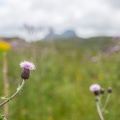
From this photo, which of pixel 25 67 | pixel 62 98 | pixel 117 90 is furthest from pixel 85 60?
pixel 25 67

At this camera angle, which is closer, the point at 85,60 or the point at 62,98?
the point at 62,98

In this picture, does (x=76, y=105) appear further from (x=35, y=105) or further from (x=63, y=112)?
(x=35, y=105)

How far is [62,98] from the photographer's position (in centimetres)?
755

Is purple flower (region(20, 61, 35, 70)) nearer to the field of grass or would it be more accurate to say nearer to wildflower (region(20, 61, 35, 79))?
wildflower (region(20, 61, 35, 79))

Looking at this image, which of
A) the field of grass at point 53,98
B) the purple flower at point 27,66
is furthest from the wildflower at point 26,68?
the field of grass at point 53,98

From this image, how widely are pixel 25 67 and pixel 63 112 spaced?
5.12m

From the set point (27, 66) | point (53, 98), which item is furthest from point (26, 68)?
point (53, 98)

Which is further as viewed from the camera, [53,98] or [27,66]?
[53,98]

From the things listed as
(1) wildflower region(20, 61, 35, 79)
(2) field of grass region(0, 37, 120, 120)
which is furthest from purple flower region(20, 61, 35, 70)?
(2) field of grass region(0, 37, 120, 120)

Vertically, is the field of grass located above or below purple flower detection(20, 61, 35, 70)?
above

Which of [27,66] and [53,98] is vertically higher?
[53,98]

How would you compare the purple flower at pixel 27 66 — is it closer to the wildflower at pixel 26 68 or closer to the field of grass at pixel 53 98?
the wildflower at pixel 26 68

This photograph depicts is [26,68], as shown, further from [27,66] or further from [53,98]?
[53,98]

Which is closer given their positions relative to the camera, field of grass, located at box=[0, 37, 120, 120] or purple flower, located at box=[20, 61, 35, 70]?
purple flower, located at box=[20, 61, 35, 70]
